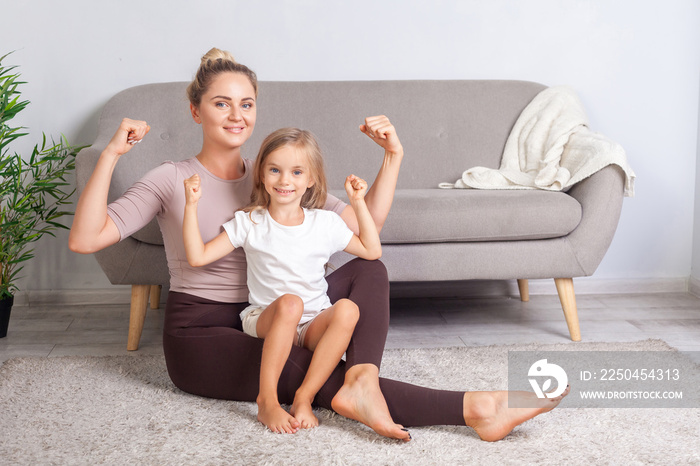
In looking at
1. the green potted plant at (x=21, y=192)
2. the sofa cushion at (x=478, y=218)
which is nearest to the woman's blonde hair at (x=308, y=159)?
the sofa cushion at (x=478, y=218)

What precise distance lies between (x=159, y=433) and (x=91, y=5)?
72.5 inches

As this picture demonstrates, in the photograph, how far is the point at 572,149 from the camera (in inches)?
92.0

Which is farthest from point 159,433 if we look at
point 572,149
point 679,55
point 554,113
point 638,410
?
point 679,55

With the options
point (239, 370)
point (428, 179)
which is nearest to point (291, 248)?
point (239, 370)

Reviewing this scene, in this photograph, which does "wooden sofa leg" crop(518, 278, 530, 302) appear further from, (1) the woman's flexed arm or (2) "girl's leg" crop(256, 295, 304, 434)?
(1) the woman's flexed arm

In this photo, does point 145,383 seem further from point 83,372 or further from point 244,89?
point 244,89

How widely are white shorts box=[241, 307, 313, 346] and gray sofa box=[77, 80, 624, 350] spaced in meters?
0.52

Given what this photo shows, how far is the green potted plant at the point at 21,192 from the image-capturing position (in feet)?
7.27

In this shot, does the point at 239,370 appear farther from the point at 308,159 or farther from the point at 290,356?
the point at 308,159

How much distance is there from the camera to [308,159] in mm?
1566

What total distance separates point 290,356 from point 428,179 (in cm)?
126

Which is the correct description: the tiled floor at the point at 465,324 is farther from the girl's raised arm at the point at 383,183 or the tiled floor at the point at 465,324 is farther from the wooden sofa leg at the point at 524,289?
the girl's raised arm at the point at 383,183

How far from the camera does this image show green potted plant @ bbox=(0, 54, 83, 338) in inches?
87.2

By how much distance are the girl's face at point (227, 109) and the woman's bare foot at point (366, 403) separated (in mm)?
616
